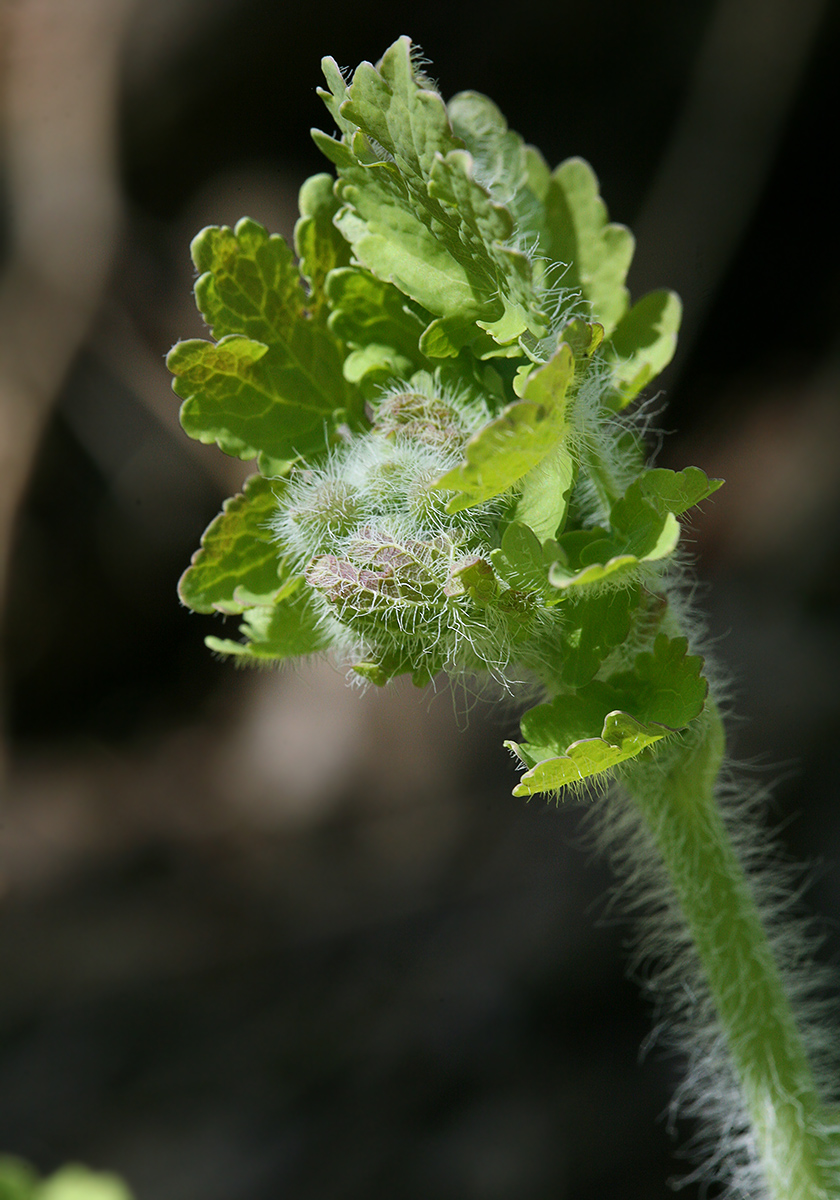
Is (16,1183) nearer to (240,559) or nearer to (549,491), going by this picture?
(240,559)

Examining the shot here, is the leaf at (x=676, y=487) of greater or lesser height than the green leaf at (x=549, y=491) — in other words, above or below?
above

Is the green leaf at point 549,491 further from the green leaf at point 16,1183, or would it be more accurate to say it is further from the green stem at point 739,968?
the green leaf at point 16,1183

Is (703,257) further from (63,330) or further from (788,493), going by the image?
(63,330)

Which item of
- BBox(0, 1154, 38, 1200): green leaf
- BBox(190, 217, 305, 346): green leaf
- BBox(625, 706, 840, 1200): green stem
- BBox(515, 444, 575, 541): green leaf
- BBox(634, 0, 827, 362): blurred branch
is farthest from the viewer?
BBox(634, 0, 827, 362): blurred branch

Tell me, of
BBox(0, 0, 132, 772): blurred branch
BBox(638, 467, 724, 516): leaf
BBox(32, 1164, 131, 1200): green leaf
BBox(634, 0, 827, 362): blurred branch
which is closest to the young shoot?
BBox(638, 467, 724, 516): leaf

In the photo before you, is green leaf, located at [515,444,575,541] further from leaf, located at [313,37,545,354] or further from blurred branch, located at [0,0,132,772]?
blurred branch, located at [0,0,132,772]

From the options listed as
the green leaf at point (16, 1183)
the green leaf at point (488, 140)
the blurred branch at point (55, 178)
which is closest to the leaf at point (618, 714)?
the green leaf at point (488, 140)

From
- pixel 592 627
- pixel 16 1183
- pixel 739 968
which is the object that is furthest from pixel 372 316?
pixel 16 1183
